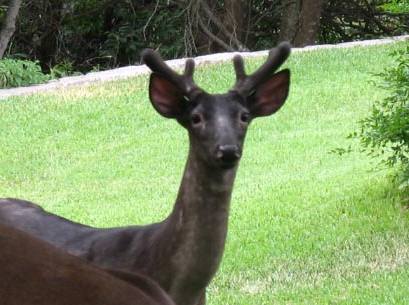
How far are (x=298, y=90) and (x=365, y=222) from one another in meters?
6.83

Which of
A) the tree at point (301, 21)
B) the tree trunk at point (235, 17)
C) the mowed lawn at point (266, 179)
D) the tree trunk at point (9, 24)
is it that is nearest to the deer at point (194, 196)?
the mowed lawn at point (266, 179)

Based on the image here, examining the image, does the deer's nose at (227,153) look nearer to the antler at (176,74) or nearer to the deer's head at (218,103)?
the deer's head at (218,103)

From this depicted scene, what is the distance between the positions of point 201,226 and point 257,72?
3.24 feet

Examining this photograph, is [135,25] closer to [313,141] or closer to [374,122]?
[313,141]

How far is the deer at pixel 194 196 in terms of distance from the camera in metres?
5.14

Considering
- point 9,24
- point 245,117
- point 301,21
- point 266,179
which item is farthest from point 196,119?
point 301,21

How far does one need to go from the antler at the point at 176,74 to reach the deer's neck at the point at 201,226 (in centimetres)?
43

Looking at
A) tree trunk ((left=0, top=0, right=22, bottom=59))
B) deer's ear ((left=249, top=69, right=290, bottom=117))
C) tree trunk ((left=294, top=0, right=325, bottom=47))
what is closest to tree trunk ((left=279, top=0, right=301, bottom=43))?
tree trunk ((left=294, top=0, right=325, bottom=47))

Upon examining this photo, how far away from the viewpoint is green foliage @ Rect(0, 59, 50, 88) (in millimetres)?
17422

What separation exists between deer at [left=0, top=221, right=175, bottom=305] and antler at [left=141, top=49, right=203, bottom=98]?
329cm

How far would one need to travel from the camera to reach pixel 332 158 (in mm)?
11875

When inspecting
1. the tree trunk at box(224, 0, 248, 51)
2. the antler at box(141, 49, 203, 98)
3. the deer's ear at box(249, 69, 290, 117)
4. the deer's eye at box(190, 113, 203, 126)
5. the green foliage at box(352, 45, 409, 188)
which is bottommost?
the tree trunk at box(224, 0, 248, 51)

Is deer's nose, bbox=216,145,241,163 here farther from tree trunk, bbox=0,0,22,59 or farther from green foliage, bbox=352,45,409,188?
tree trunk, bbox=0,0,22,59

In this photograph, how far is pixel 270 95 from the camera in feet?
19.0
